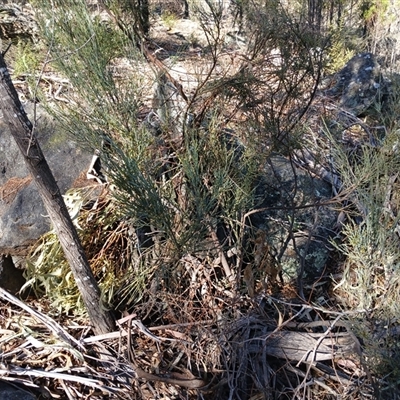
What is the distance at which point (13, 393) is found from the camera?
175 cm

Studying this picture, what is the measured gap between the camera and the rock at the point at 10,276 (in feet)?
7.16

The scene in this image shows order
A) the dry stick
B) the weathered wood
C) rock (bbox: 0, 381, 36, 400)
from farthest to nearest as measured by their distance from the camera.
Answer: the dry stick → rock (bbox: 0, 381, 36, 400) → the weathered wood

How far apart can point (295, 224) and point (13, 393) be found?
149cm

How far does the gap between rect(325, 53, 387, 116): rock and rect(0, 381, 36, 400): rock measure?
9.23ft

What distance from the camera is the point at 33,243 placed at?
229 cm

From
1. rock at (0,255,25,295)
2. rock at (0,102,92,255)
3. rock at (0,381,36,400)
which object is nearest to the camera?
rock at (0,381,36,400)

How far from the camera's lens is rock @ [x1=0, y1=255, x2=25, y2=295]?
2.18 m

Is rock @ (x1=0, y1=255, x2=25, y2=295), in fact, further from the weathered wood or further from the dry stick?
the weathered wood

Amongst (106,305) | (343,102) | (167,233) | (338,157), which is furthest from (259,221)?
(343,102)

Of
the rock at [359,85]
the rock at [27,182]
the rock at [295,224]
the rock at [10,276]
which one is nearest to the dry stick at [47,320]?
the rock at [10,276]

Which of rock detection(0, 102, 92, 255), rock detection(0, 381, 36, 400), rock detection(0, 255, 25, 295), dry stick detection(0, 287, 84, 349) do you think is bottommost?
rock detection(0, 381, 36, 400)

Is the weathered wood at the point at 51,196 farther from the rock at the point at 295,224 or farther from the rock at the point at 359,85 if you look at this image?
the rock at the point at 359,85

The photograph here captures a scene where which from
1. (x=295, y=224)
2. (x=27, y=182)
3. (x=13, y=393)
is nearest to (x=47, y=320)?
(x=13, y=393)

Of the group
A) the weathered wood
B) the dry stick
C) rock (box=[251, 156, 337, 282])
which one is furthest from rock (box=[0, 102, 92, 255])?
rock (box=[251, 156, 337, 282])
